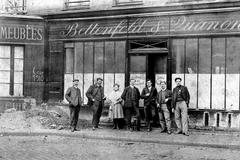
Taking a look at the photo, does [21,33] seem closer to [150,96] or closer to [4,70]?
[4,70]

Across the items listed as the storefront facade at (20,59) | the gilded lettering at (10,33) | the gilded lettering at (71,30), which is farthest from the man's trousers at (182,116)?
the gilded lettering at (10,33)

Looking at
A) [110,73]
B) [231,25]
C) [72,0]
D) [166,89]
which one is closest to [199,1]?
[231,25]

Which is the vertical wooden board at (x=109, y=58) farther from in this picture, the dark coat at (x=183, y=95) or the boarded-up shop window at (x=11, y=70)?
the boarded-up shop window at (x=11, y=70)

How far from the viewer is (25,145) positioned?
11344 millimetres

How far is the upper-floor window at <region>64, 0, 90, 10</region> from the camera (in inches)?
653

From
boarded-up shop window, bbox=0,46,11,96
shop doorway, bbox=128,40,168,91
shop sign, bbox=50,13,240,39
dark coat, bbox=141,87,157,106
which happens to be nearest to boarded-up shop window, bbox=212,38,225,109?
shop sign, bbox=50,13,240,39

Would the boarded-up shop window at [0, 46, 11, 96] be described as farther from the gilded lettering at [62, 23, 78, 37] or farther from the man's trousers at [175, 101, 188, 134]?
the man's trousers at [175, 101, 188, 134]

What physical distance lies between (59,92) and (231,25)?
725 centimetres

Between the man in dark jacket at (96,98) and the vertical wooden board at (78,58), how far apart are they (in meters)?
1.91

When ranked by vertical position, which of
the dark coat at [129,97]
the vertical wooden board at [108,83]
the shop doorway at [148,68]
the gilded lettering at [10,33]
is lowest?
the dark coat at [129,97]

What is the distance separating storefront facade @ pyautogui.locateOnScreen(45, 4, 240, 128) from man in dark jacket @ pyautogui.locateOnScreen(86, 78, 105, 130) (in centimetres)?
118

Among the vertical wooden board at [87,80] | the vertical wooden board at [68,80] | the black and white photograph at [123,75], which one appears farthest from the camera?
the vertical wooden board at [68,80]

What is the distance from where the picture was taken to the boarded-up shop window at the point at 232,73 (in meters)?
13.8

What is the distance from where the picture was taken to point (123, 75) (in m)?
15.8
